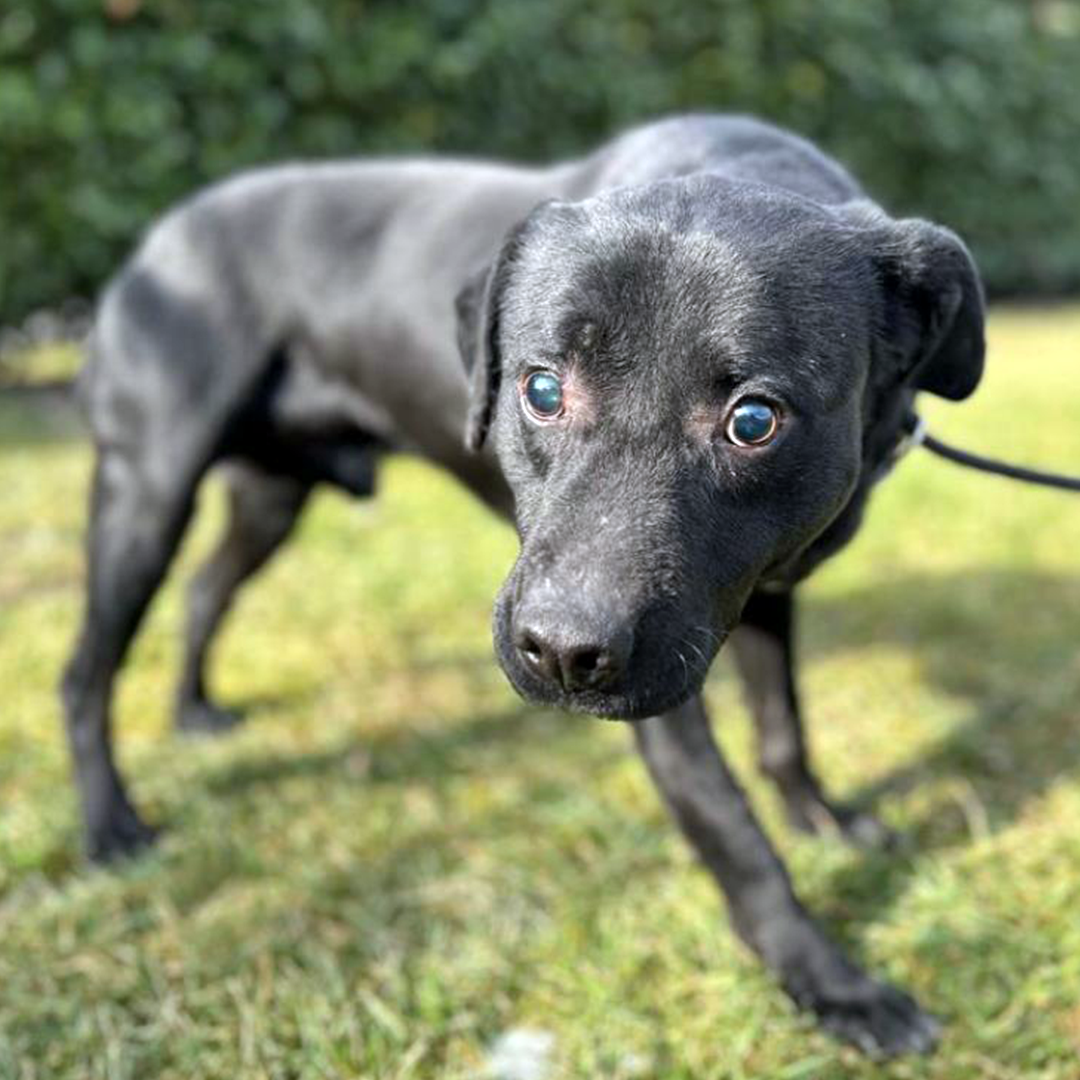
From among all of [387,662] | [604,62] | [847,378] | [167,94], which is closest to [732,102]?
[604,62]

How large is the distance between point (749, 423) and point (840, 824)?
58.3 inches

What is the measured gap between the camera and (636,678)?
5.92ft

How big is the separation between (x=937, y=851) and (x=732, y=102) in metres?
8.67

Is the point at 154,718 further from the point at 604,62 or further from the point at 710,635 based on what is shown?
the point at 604,62

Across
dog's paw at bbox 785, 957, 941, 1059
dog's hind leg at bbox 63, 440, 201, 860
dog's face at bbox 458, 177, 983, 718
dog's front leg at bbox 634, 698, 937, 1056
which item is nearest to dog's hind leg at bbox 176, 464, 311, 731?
dog's hind leg at bbox 63, 440, 201, 860

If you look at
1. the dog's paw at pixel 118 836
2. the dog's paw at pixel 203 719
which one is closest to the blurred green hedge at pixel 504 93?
the dog's paw at pixel 203 719

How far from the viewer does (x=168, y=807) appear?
333 centimetres

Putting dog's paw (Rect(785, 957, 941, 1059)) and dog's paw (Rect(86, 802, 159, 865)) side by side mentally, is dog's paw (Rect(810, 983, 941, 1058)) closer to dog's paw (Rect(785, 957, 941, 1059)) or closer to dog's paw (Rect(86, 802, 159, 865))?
dog's paw (Rect(785, 957, 941, 1059))

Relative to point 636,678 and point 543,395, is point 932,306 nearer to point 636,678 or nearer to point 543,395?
point 543,395

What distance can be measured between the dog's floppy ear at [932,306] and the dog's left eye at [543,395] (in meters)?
0.57

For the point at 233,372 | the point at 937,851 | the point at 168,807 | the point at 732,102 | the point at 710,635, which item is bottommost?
the point at 732,102

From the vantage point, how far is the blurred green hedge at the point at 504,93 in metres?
7.53

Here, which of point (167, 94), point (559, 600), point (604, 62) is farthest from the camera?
point (604, 62)

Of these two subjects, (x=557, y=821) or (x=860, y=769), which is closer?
(x=557, y=821)
